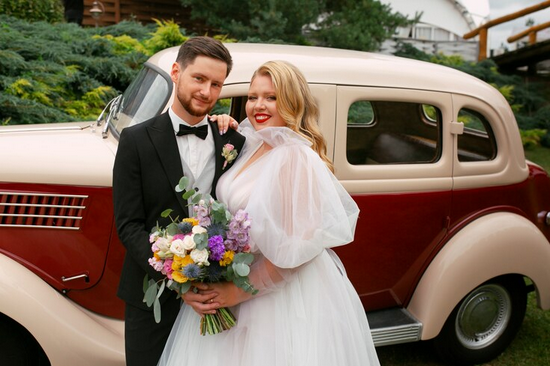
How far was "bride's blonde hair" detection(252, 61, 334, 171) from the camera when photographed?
210 centimetres

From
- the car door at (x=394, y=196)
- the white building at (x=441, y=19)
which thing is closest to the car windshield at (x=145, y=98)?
the car door at (x=394, y=196)

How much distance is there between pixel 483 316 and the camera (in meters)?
3.77

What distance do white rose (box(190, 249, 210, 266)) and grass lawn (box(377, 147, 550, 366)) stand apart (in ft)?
7.97

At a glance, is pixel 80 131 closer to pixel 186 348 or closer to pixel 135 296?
pixel 135 296

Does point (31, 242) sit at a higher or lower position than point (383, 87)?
lower

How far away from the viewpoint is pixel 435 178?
3396mm

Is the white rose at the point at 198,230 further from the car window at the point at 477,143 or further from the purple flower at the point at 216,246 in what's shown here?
the car window at the point at 477,143

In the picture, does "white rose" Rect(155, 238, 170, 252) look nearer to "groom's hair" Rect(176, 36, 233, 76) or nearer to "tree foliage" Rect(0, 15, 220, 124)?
"groom's hair" Rect(176, 36, 233, 76)

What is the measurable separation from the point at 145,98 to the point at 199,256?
1504 millimetres

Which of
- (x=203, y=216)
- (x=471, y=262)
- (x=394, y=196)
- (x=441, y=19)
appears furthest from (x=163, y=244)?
(x=441, y=19)

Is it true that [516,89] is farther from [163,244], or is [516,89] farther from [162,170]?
[163,244]

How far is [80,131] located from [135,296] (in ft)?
4.55

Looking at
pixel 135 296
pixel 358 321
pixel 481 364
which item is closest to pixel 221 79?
pixel 135 296

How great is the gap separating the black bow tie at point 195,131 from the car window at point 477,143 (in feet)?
6.48
